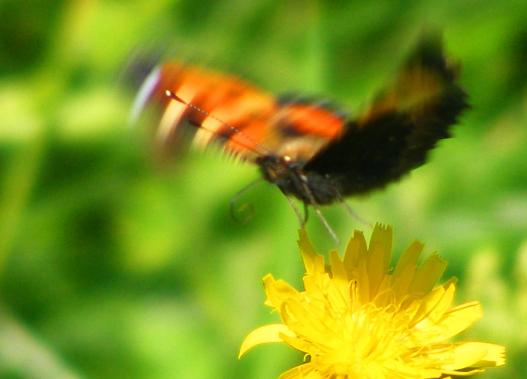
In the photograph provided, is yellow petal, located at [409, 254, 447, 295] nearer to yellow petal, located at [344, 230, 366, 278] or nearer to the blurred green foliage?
yellow petal, located at [344, 230, 366, 278]

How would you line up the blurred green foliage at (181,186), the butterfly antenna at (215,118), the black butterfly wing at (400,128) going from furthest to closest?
the blurred green foliage at (181,186), the butterfly antenna at (215,118), the black butterfly wing at (400,128)

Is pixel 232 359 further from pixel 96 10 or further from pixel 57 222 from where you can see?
pixel 96 10

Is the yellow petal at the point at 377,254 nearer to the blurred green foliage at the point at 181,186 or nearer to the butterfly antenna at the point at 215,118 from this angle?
the butterfly antenna at the point at 215,118

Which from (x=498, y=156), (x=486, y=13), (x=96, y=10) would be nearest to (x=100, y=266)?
(x=96, y=10)

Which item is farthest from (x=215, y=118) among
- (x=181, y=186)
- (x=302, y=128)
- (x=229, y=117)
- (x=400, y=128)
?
(x=181, y=186)

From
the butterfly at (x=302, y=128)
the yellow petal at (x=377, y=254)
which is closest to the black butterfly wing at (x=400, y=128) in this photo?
the butterfly at (x=302, y=128)

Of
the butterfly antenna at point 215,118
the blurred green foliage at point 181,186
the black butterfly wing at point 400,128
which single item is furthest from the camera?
the blurred green foliage at point 181,186

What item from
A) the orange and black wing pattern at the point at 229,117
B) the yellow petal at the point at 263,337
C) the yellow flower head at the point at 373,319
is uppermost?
the orange and black wing pattern at the point at 229,117
